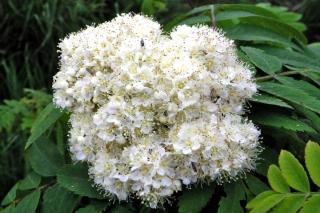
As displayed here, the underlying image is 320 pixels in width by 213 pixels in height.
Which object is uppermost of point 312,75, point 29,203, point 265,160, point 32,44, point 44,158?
point 312,75

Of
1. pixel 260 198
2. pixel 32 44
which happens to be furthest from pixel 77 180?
pixel 32 44

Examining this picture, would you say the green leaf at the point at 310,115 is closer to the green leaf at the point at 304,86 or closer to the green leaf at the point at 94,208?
the green leaf at the point at 304,86

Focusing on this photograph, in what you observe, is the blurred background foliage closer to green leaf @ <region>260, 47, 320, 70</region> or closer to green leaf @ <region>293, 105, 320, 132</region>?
green leaf @ <region>260, 47, 320, 70</region>

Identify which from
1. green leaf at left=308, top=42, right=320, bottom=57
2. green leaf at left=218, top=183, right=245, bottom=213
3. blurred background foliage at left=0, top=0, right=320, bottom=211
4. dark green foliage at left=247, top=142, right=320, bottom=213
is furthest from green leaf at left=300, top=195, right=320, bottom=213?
blurred background foliage at left=0, top=0, right=320, bottom=211

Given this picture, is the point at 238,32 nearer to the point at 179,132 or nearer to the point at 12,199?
the point at 179,132

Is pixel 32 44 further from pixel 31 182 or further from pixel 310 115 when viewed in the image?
pixel 310 115

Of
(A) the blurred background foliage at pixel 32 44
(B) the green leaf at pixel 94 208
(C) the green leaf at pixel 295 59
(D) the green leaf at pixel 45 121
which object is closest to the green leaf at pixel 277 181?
(B) the green leaf at pixel 94 208
